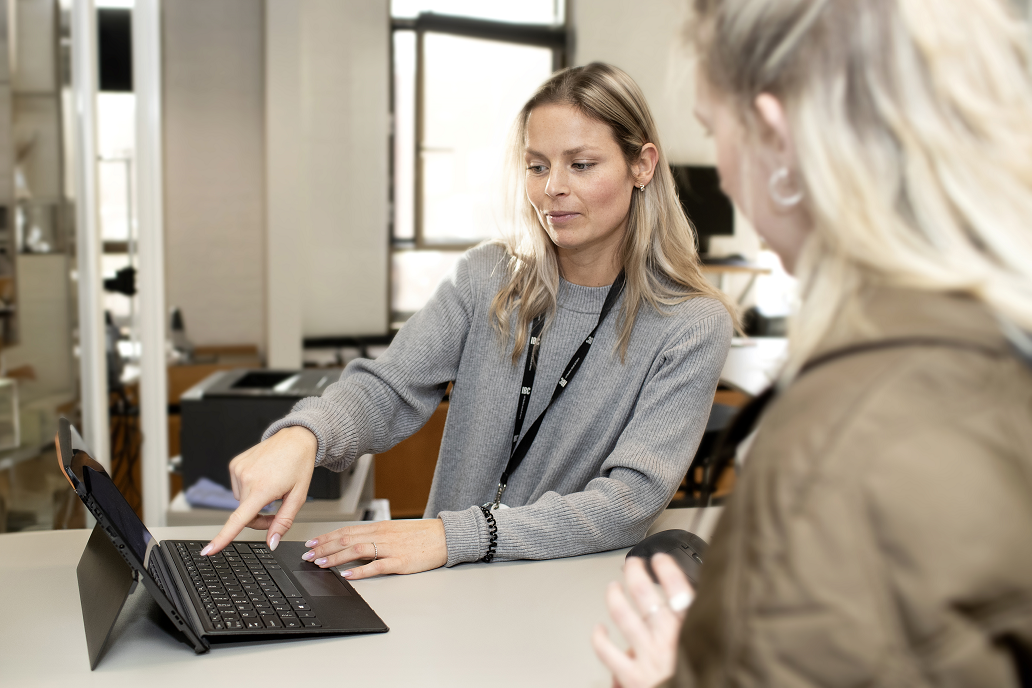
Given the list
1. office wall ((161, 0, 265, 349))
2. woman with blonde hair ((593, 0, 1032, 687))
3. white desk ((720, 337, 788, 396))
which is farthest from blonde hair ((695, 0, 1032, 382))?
office wall ((161, 0, 265, 349))

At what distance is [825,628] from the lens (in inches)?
15.9

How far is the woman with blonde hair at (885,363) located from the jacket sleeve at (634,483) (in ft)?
2.16

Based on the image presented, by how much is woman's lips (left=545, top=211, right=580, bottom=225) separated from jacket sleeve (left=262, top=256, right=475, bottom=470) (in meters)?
0.18

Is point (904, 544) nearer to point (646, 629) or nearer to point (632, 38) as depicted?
point (646, 629)

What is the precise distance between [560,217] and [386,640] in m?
0.76

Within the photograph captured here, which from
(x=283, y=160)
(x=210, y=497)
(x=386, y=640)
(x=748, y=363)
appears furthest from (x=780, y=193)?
(x=283, y=160)

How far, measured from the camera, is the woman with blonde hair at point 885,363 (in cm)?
40

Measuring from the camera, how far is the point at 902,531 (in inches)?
15.7

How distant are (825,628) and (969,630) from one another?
67 mm

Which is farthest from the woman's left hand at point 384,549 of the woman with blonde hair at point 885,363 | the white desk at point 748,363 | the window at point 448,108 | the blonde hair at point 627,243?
the window at point 448,108

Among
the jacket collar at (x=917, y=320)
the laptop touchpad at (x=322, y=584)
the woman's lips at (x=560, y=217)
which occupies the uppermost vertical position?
the woman's lips at (x=560, y=217)

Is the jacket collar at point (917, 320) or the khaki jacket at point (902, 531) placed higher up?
the jacket collar at point (917, 320)

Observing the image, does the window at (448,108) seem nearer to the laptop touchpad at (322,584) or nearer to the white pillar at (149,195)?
the white pillar at (149,195)

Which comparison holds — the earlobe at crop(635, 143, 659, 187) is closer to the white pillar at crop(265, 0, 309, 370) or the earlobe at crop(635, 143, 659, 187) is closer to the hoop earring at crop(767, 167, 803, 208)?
the hoop earring at crop(767, 167, 803, 208)
